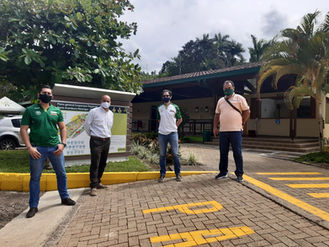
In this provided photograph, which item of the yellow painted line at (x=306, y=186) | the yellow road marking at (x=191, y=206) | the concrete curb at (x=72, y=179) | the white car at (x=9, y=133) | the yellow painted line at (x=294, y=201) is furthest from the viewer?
the white car at (x=9, y=133)

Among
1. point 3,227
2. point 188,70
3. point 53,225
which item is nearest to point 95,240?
point 53,225

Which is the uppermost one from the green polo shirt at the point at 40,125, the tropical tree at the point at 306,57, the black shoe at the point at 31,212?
the tropical tree at the point at 306,57

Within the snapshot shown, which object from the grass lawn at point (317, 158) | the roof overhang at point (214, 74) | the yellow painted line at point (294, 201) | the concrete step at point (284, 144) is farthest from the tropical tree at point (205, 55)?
the yellow painted line at point (294, 201)

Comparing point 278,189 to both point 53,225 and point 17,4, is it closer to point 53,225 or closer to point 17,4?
point 53,225

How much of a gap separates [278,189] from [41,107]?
4.34 m

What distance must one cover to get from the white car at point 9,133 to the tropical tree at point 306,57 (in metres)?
10.8

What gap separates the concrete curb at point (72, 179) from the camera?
15.3 feet

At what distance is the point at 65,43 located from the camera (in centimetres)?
676

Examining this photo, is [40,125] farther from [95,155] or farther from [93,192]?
[93,192]

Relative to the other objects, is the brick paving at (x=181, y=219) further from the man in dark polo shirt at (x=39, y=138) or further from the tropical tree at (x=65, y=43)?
the tropical tree at (x=65, y=43)

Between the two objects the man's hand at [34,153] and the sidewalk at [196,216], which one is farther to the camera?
the man's hand at [34,153]

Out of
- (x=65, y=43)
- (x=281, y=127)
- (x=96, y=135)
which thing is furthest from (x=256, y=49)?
(x=96, y=135)

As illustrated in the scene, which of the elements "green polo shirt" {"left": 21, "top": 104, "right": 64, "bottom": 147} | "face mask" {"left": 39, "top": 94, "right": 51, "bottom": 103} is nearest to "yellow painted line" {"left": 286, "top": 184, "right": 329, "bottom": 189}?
"green polo shirt" {"left": 21, "top": 104, "right": 64, "bottom": 147}

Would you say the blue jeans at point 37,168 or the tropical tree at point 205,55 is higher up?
the tropical tree at point 205,55
